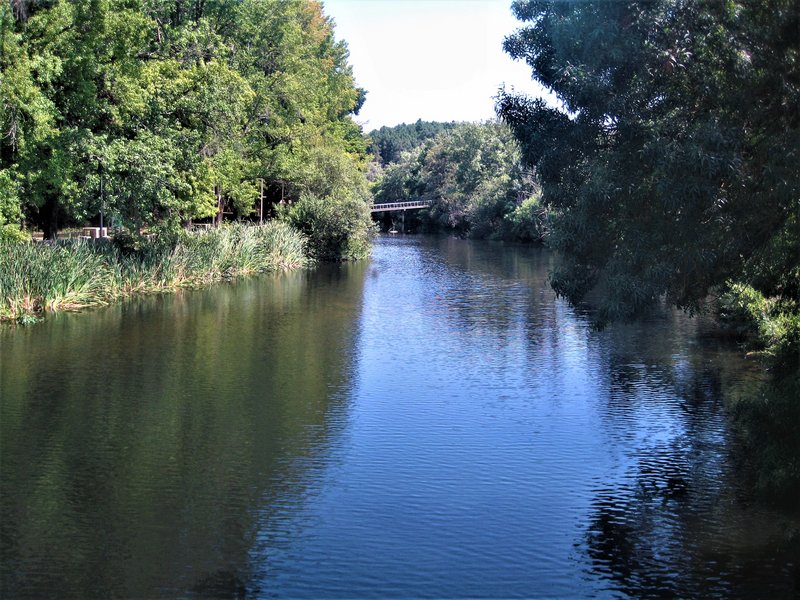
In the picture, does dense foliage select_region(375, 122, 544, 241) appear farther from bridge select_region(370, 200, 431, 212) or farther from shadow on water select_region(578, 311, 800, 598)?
shadow on water select_region(578, 311, 800, 598)

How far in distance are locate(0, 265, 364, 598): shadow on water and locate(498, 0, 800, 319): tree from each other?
576cm

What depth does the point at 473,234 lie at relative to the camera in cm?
8781

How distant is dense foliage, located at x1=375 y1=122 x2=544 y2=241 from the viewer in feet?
256

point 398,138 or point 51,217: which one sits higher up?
point 398,138

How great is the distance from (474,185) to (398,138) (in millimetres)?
80440

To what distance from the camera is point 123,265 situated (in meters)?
32.7

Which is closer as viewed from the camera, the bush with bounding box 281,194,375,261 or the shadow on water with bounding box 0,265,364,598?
the shadow on water with bounding box 0,265,364,598

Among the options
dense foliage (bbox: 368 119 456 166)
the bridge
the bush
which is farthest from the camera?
dense foliage (bbox: 368 119 456 166)

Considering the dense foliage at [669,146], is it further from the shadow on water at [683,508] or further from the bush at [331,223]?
the bush at [331,223]

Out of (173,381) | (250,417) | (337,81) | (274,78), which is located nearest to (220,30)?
(274,78)

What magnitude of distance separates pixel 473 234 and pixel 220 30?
48.6 metres

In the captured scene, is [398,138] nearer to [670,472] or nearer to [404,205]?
[404,205]

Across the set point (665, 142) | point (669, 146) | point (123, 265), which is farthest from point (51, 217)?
point (669, 146)

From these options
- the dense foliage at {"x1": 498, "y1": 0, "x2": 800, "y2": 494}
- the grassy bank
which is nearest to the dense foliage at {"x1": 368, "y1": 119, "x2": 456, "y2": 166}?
the grassy bank
